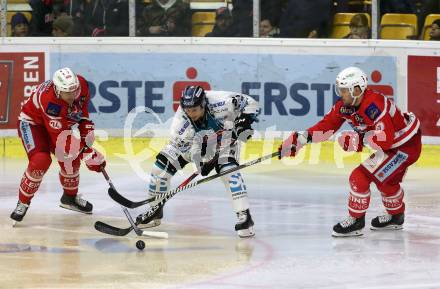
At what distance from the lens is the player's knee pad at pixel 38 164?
8.75m

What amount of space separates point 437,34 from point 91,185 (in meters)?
3.40

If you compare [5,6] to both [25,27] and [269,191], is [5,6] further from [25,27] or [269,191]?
[269,191]

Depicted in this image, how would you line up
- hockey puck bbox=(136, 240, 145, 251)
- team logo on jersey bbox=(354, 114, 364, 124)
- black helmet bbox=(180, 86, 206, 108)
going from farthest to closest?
team logo on jersey bbox=(354, 114, 364, 124) → black helmet bbox=(180, 86, 206, 108) → hockey puck bbox=(136, 240, 145, 251)

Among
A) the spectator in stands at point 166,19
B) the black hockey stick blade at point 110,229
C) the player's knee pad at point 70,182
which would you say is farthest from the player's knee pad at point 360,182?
the spectator in stands at point 166,19

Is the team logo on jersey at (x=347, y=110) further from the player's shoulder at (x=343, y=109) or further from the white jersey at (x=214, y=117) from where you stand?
the white jersey at (x=214, y=117)

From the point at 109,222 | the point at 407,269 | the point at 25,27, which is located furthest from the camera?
the point at 25,27

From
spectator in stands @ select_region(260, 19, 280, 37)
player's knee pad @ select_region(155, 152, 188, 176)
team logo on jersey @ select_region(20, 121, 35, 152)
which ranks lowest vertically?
player's knee pad @ select_region(155, 152, 188, 176)

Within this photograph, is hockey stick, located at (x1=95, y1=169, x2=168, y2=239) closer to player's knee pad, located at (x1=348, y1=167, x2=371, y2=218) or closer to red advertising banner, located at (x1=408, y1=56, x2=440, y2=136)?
player's knee pad, located at (x1=348, y1=167, x2=371, y2=218)

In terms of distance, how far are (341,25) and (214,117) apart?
3.53 m

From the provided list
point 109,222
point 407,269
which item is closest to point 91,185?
point 109,222

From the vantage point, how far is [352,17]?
37.7 feet

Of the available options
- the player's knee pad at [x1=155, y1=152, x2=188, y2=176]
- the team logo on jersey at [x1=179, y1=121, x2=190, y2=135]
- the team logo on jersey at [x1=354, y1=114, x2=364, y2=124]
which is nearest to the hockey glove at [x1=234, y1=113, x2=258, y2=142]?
the team logo on jersey at [x1=179, y1=121, x2=190, y2=135]

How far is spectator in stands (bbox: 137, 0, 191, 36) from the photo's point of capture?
464 inches

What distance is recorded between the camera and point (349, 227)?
8258mm
